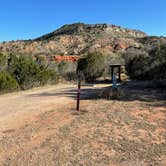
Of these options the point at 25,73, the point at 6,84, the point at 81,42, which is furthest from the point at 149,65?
the point at 81,42

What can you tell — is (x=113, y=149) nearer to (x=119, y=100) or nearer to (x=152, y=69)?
(x=119, y=100)

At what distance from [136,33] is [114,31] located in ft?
43.5

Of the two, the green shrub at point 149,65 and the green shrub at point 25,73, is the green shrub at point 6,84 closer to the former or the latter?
the green shrub at point 25,73

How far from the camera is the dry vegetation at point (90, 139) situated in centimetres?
702

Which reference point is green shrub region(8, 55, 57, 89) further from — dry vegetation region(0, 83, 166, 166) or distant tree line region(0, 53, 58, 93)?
dry vegetation region(0, 83, 166, 166)

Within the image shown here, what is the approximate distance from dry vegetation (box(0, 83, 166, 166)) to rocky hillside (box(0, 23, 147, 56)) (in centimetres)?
6770

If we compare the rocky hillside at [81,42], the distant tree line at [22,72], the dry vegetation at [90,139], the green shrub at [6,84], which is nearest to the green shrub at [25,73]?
the distant tree line at [22,72]

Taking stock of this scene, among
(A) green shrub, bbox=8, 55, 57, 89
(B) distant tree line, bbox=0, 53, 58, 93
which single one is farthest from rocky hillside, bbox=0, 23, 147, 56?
(B) distant tree line, bbox=0, 53, 58, 93

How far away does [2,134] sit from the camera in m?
9.15

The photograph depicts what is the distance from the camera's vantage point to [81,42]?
301 feet

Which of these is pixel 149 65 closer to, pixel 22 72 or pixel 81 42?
pixel 22 72

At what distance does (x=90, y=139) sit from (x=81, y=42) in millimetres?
84198

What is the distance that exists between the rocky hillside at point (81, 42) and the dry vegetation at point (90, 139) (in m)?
67.7

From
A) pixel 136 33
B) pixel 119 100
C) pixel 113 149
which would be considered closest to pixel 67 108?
pixel 119 100
